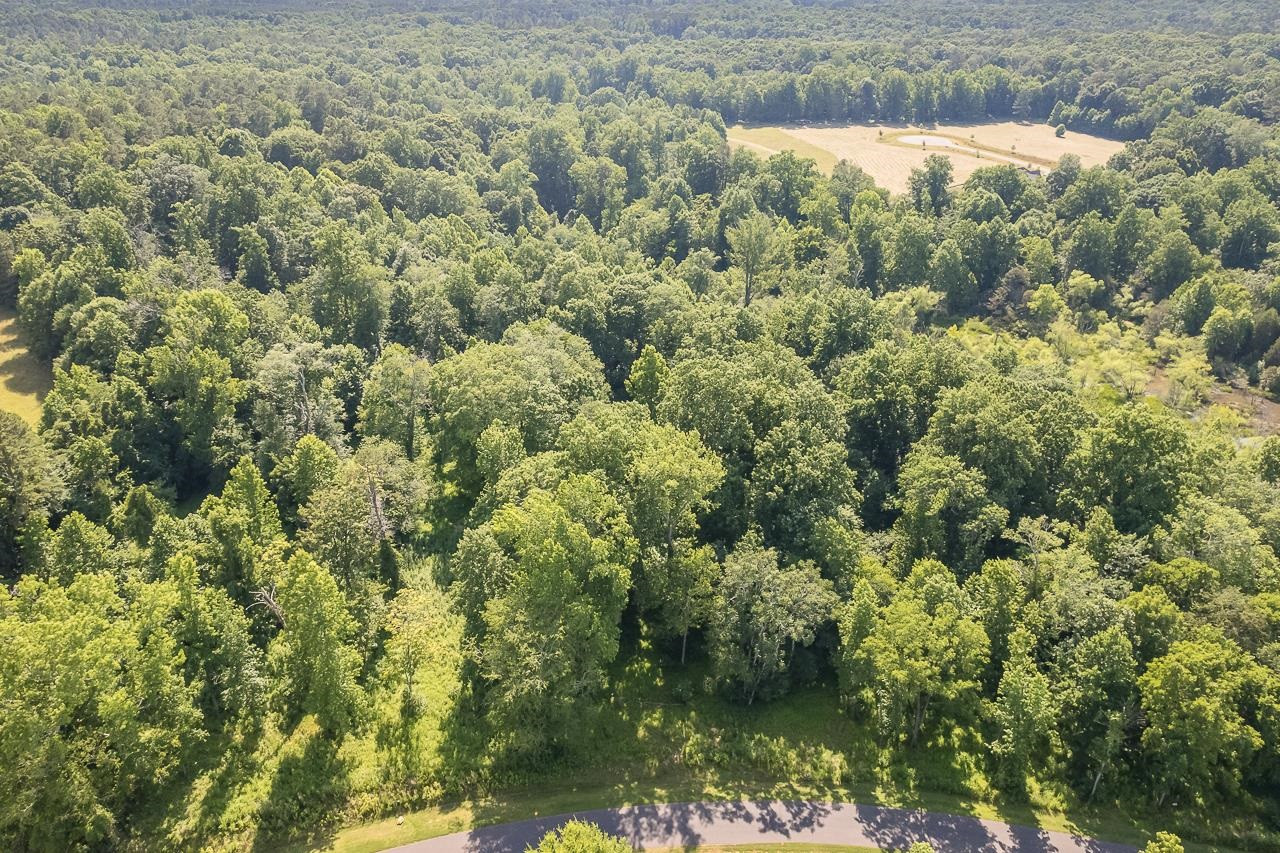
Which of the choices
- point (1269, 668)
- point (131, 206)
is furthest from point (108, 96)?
point (1269, 668)

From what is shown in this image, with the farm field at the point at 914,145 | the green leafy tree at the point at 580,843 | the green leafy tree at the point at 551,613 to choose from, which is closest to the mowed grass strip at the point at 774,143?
the farm field at the point at 914,145

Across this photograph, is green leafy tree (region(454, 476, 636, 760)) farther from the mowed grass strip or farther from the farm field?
the mowed grass strip

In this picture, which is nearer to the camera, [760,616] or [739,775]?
[739,775]

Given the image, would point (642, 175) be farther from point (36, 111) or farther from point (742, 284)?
point (36, 111)

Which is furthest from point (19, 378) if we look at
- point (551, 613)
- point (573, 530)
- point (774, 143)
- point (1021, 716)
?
point (774, 143)

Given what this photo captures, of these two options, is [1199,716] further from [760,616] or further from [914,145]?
[914,145]

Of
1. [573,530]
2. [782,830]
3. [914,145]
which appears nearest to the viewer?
[782,830]

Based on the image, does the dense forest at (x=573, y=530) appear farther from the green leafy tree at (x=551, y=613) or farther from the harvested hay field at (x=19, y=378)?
the harvested hay field at (x=19, y=378)
